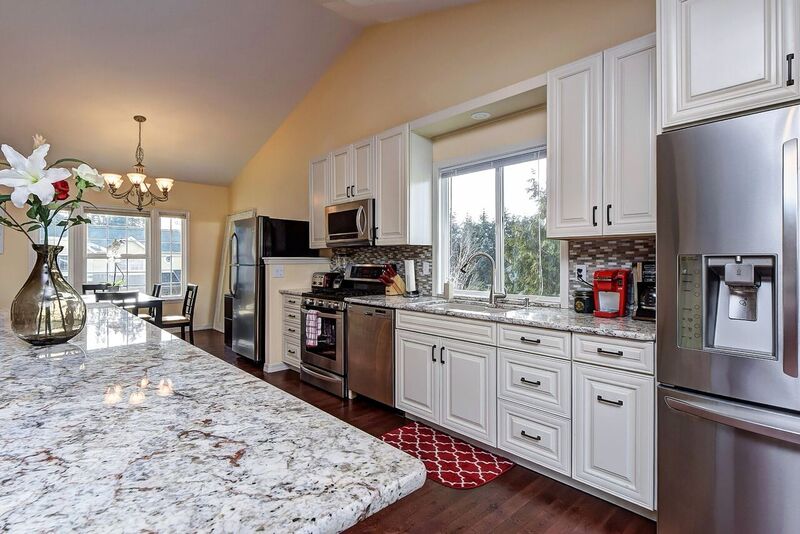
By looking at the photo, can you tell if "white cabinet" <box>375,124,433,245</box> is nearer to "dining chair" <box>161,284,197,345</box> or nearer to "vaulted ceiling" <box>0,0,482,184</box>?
"vaulted ceiling" <box>0,0,482,184</box>

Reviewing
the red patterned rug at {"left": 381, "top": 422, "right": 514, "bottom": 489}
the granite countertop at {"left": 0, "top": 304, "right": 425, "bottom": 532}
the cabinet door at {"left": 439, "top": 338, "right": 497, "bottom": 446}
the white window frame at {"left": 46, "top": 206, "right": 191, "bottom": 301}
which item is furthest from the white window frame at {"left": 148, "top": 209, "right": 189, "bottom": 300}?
the granite countertop at {"left": 0, "top": 304, "right": 425, "bottom": 532}

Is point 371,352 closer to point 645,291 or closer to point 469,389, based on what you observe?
point 469,389

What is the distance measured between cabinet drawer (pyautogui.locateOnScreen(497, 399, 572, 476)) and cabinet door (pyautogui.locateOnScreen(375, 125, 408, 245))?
1687mm

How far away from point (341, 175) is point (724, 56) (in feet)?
10.4

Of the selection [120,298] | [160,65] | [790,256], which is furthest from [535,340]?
[160,65]

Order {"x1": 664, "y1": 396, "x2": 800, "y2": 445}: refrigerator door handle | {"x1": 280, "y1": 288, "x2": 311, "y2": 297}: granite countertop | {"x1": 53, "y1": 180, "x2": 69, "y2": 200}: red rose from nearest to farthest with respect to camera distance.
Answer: {"x1": 53, "y1": 180, "x2": 69, "y2": 200}: red rose
{"x1": 664, "y1": 396, "x2": 800, "y2": 445}: refrigerator door handle
{"x1": 280, "y1": 288, "x2": 311, "y2": 297}: granite countertop

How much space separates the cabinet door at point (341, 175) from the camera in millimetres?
4059

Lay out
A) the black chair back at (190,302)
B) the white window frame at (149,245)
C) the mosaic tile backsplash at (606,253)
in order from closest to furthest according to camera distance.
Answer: the mosaic tile backsplash at (606,253) < the black chair back at (190,302) < the white window frame at (149,245)

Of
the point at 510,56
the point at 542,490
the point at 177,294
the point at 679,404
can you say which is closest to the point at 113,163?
the point at 177,294

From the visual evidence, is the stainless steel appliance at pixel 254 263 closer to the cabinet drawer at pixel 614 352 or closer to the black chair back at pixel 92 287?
the black chair back at pixel 92 287

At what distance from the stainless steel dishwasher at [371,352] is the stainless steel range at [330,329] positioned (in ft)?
0.36

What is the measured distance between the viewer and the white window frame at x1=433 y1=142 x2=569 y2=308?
2789 mm

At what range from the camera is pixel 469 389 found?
2.58 m

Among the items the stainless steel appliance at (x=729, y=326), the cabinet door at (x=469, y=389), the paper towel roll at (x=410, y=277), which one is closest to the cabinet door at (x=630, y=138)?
the stainless steel appliance at (x=729, y=326)
